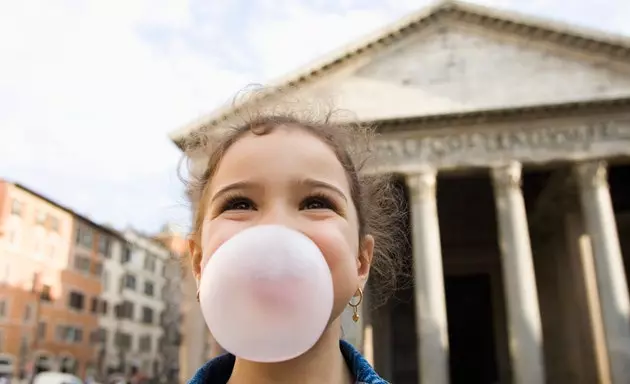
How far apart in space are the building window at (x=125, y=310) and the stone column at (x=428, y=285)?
39.8 m

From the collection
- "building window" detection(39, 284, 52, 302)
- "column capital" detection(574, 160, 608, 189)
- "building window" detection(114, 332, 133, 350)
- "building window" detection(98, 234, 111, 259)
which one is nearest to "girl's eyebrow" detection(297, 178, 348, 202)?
"column capital" detection(574, 160, 608, 189)

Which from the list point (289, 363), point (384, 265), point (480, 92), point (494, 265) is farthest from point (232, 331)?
point (494, 265)

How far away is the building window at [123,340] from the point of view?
49.8 metres

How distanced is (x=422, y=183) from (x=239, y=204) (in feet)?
51.7

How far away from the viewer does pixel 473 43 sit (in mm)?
18234

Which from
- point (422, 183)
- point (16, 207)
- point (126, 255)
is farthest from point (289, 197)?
point (126, 255)

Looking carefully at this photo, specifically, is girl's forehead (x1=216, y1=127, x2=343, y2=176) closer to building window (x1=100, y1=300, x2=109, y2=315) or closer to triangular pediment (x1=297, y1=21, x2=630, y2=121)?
triangular pediment (x1=297, y1=21, x2=630, y2=121)

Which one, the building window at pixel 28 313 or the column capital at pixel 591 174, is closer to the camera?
the column capital at pixel 591 174

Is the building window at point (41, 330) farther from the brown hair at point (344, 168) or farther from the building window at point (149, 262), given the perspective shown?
the brown hair at point (344, 168)

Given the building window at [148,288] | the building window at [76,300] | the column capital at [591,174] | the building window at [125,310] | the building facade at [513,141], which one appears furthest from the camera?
the building window at [148,288]

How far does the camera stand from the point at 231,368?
6.25 ft

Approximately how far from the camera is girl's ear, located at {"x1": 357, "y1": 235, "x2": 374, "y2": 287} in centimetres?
183

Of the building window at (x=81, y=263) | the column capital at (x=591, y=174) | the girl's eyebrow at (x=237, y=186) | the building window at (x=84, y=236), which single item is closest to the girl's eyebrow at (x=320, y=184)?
the girl's eyebrow at (x=237, y=186)

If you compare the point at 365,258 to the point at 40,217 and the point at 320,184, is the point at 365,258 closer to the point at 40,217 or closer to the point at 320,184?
the point at 320,184
